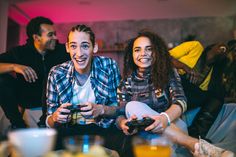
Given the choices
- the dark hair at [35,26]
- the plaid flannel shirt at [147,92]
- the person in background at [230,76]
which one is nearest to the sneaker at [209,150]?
the plaid flannel shirt at [147,92]

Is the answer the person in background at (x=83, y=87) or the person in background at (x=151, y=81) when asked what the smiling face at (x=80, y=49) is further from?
the person in background at (x=151, y=81)

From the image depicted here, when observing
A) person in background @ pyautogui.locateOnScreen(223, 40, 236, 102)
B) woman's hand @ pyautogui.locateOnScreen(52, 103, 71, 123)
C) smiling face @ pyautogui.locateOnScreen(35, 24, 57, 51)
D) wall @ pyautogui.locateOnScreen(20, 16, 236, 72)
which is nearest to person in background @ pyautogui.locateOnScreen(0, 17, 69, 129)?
smiling face @ pyautogui.locateOnScreen(35, 24, 57, 51)

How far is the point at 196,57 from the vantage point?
2367mm

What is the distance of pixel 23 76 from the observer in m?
2.30

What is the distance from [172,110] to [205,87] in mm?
852

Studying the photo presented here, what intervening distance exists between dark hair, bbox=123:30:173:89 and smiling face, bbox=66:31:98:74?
0.27 m

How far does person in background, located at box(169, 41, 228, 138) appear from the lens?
1.98 meters

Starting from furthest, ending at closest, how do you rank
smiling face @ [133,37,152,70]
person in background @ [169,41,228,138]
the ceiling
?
the ceiling < person in background @ [169,41,228,138] < smiling face @ [133,37,152,70]

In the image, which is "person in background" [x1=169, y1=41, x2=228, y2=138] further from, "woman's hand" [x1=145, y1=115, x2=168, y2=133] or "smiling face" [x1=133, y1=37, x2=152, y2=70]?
"woman's hand" [x1=145, y1=115, x2=168, y2=133]

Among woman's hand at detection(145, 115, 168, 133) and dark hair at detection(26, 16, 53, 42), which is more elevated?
dark hair at detection(26, 16, 53, 42)

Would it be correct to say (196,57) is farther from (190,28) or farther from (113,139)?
(190,28)

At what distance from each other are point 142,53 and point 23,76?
1.06 meters

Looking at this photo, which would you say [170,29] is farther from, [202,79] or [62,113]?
[62,113]

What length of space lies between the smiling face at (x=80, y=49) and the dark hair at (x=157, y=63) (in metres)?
0.27
